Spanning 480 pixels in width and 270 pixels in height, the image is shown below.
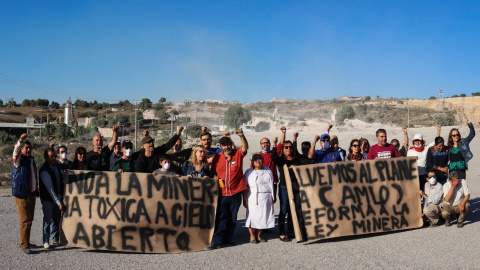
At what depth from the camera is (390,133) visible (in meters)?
45.8

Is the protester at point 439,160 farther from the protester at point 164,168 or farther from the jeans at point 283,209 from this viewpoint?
the protester at point 164,168

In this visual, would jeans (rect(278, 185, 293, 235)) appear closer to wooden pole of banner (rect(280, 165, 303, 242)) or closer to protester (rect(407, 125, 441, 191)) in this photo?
wooden pole of banner (rect(280, 165, 303, 242))

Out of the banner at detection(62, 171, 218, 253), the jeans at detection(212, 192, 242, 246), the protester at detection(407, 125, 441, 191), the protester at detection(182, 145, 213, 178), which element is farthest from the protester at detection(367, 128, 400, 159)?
the banner at detection(62, 171, 218, 253)

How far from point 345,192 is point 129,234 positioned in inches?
151

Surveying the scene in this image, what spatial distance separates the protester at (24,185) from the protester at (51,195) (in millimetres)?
177

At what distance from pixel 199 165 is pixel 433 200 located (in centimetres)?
451

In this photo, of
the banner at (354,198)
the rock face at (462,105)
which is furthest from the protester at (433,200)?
the rock face at (462,105)

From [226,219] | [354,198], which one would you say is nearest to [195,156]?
[226,219]

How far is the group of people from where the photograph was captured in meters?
7.56

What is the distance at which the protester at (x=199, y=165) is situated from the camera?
807 centimetres

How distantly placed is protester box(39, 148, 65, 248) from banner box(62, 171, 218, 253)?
17 centimetres

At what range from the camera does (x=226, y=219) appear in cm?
810

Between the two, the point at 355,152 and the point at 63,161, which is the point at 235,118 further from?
the point at 63,161

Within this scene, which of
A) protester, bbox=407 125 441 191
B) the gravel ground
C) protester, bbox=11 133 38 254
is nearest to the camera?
the gravel ground
